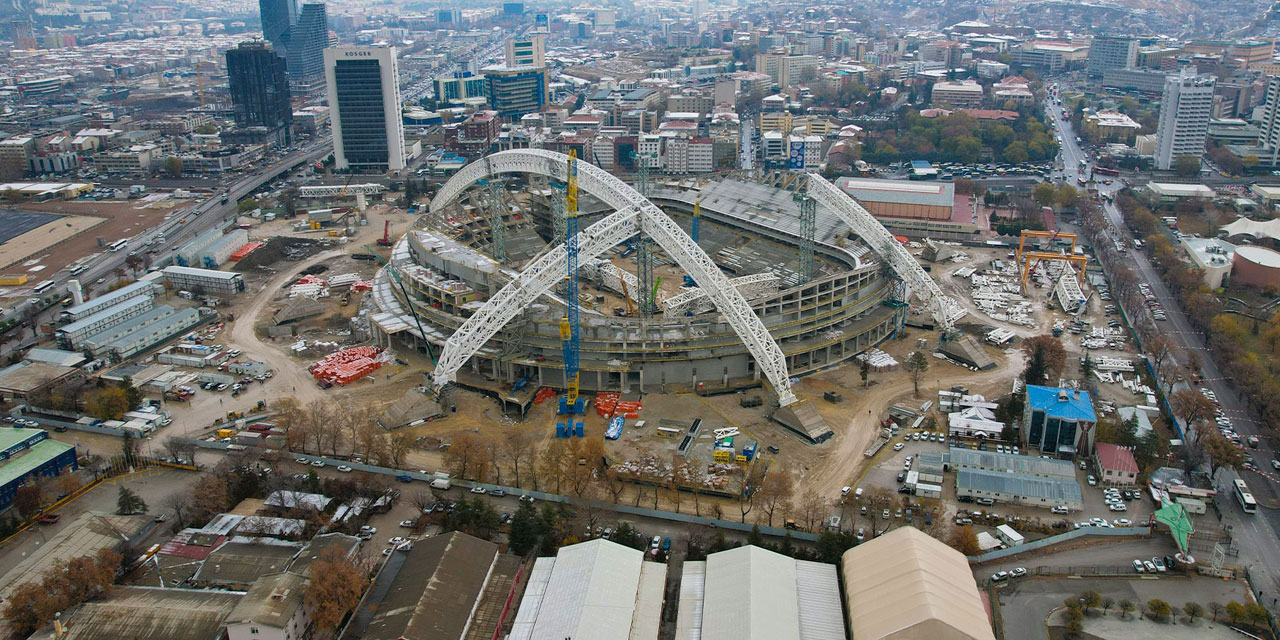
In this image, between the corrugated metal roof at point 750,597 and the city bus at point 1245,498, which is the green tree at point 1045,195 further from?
the corrugated metal roof at point 750,597

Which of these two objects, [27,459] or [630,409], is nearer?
[27,459]

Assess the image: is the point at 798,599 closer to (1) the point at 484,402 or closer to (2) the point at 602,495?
(2) the point at 602,495

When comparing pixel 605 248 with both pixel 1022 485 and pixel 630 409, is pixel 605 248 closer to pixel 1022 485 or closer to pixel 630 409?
pixel 630 409

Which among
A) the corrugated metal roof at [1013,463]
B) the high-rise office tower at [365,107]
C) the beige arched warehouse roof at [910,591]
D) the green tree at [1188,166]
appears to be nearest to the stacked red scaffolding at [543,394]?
the beige arched warehouse roof at [910,591]

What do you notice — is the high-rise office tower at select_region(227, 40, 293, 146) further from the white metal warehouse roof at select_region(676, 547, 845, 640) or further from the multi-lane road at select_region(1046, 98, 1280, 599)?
the white metal warehouse roof at select_region(676, 547, 845, 640)

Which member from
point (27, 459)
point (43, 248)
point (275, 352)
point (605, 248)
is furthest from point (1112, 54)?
point (27, 459)

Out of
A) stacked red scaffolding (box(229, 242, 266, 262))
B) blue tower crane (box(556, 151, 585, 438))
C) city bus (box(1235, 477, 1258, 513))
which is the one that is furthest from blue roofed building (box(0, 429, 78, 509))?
city bus (box(1235, 477, 1258, 513))
